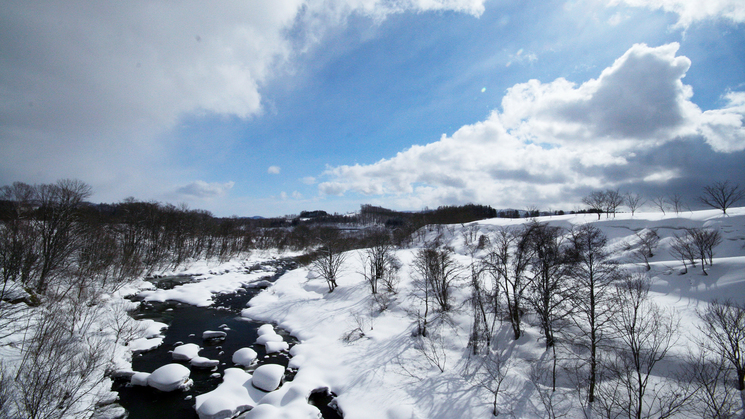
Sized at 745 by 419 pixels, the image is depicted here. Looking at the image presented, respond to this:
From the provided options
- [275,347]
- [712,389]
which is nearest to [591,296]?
[712,389]

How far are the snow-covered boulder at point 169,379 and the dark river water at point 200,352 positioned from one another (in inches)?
11.6

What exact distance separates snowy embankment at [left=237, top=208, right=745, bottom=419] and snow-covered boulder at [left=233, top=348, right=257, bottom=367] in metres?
2.63

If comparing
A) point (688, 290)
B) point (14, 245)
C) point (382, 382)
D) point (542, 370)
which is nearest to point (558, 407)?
point (542, 370)

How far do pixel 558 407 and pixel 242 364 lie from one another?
17790 millimetres

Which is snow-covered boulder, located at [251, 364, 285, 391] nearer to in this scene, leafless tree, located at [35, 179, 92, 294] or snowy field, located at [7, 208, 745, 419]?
snowy field, located at [7, 208, 745, 419]

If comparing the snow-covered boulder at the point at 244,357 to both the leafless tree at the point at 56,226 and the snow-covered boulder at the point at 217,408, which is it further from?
the leafless tree at the point at 56,226

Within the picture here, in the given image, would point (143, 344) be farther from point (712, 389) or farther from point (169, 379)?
point (712, 389)

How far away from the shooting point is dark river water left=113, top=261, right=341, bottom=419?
12438mm

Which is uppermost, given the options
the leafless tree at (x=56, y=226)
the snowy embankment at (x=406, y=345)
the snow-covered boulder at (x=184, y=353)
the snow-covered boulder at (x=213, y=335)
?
the leafless tree at (x=56, y=226)

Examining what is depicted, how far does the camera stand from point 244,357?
16.6 m

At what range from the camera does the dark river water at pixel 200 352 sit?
490 inches

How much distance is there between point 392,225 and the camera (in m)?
129

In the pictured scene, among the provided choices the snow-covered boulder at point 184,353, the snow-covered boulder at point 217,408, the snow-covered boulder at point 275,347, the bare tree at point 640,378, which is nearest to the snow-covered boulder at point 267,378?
the snow-covered boulder at point 217,408

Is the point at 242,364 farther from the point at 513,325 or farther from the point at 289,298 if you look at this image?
the point at 513,325
